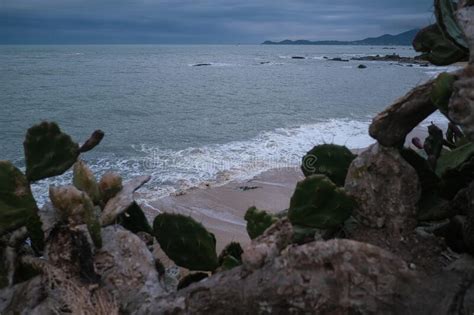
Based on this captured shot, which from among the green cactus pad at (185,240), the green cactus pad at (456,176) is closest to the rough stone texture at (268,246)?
the green cactus pad at (185,240)

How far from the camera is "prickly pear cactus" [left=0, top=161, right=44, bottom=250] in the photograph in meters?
2.18

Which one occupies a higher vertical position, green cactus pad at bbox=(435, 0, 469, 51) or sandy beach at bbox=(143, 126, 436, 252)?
green cactus pad at bbox=(435, 0, 469, 51)

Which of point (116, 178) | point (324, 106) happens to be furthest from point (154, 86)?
point (116, 178)

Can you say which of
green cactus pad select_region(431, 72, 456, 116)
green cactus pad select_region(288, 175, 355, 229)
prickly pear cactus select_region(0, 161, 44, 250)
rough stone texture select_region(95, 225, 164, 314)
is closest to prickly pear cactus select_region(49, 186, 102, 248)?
rough stone texture select_region(95, 225, 164, 314)

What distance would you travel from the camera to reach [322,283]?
5.25ft

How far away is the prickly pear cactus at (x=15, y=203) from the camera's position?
2176mm

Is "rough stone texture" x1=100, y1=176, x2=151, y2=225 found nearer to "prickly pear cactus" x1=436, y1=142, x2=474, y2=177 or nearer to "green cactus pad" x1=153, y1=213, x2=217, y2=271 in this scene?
"green cactus pad" x1=153, y1=213, x2=217, y2=271

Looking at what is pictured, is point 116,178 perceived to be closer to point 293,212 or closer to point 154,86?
point 293,212

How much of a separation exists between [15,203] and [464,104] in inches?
74.0

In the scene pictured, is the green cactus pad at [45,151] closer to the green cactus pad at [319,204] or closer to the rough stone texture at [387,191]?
the green cactus pad at [319,204]

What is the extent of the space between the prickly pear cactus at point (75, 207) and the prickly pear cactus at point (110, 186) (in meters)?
0.46

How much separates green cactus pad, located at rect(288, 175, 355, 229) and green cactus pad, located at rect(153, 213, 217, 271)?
1.64 feet

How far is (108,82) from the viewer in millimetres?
34000

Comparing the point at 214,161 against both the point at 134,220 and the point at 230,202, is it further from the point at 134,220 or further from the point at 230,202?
the point at 134,220
